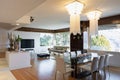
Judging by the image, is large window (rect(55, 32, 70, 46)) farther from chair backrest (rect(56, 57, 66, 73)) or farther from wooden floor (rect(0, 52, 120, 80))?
chair backrest (rect(56, 57, 66, 73))

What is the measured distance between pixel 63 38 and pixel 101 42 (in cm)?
477

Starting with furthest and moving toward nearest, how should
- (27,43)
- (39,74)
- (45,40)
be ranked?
(45,40) < (27,43) < (39,74)

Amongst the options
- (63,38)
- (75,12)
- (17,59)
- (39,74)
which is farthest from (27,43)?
(75,12)

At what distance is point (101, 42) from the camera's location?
244 inches

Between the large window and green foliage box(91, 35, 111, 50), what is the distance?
11.9 ft

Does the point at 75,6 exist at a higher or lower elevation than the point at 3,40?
higher

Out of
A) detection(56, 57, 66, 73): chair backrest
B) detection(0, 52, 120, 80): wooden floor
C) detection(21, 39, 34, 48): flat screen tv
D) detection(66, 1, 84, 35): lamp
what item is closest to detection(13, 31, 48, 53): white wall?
detection(21, 39, 34, 48): flat screen tv

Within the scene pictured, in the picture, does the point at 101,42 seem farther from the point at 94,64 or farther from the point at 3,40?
the point at 3,40

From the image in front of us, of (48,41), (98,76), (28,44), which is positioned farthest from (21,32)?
(98,76)

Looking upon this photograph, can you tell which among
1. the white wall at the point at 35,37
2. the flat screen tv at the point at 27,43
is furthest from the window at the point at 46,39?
the flat screen tv at the point at 27,43

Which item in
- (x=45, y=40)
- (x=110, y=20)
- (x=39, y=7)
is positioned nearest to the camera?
(x=39, y=7)

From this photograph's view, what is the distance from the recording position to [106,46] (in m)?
5.95

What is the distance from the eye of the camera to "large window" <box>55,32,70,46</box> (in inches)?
396

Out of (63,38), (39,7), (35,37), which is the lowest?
(63,38)
